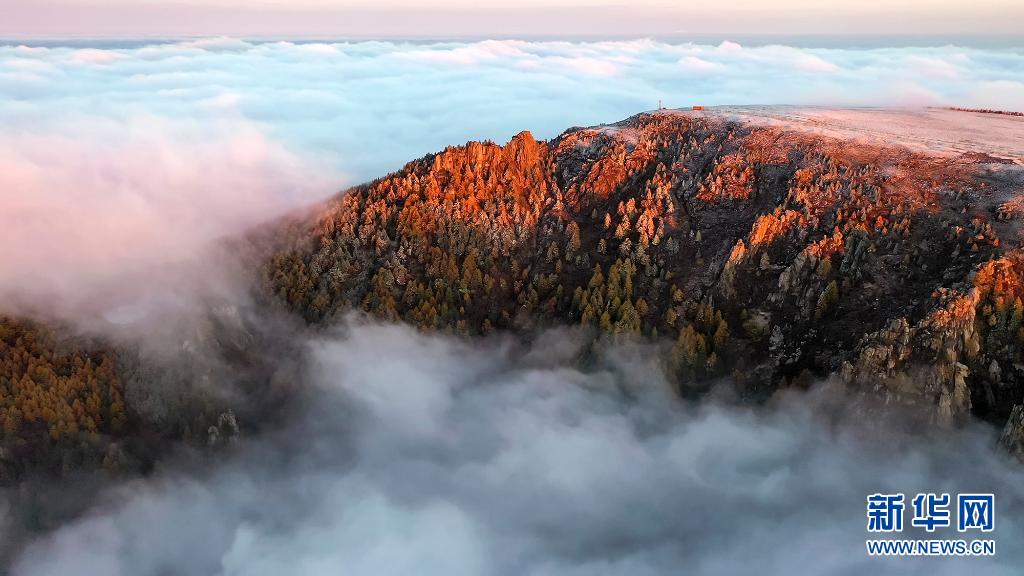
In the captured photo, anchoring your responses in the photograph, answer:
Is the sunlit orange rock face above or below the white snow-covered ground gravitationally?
below

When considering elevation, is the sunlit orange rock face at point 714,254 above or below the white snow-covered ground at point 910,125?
below

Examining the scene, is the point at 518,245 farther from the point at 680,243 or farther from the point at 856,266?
the point at 856,266

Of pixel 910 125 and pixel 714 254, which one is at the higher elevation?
pixel 910 125

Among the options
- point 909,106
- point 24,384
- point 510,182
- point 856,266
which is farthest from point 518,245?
point 909,106

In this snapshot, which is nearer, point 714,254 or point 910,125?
point 714,254

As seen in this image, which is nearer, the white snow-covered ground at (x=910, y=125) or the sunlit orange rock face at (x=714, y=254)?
the sunlit orange rock face at (x=714, y=254)
